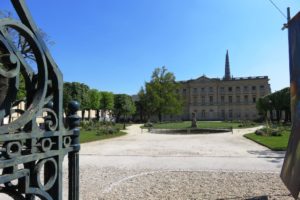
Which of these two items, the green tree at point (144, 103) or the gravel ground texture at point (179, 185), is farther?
the green tree at point (144, 103)

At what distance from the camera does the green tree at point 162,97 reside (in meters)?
58.5

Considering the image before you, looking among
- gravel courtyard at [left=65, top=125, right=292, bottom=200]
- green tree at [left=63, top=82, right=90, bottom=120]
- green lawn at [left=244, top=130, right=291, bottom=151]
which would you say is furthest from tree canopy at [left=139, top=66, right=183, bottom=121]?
gravel courtyard at [left=65, top=125, right=292, bottom=200]

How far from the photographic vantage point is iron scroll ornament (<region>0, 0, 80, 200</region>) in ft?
4.71

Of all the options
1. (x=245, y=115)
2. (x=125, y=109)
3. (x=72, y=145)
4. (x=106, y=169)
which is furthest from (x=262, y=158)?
(x=245, y=115)

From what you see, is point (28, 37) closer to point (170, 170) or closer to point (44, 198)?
point (44, 198)

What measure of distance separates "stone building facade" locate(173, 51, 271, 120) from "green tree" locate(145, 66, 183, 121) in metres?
22.8

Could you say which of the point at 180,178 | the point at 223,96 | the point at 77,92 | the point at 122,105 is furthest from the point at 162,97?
the point at 180,178

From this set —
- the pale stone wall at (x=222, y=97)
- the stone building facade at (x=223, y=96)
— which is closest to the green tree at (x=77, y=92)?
the stone building facade at (x=223, y=96)

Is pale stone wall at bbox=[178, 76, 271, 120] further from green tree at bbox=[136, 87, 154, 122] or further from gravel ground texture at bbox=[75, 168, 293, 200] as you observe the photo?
gravel ground texture at bbox=[75, 168, 293, 200]

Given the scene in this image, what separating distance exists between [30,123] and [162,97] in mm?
57886

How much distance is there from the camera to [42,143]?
1642 millimetres

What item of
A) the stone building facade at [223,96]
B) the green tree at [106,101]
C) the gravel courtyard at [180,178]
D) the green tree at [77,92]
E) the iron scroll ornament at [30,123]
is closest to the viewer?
the iron scroll ornament at [30,123]

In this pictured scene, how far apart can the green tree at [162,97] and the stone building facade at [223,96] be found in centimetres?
2277

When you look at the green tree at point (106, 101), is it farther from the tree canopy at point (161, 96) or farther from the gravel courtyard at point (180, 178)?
the gravel courtyard at point (180, 178)
